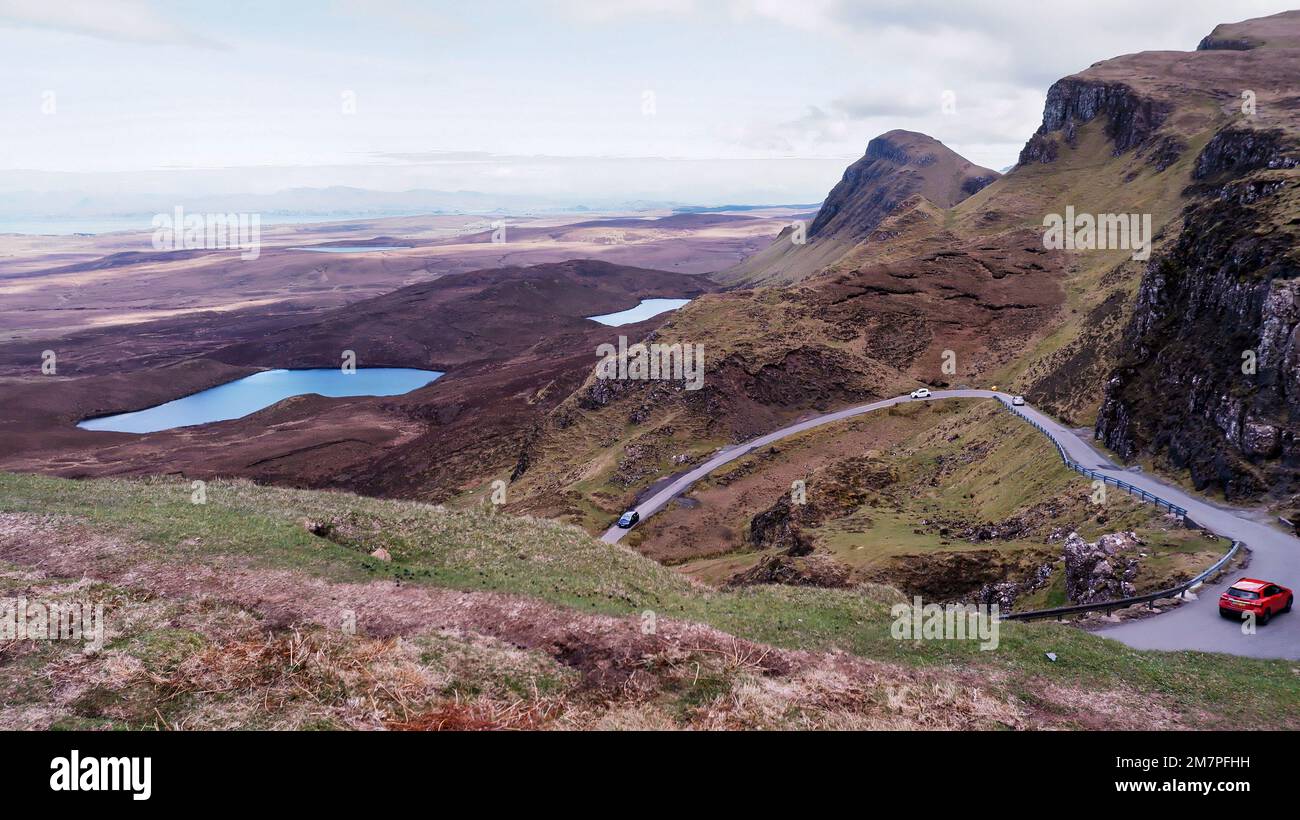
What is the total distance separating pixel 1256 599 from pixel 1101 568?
5194mm

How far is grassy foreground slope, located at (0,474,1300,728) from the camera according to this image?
Result: 44.8 ft

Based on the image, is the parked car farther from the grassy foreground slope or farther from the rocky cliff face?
the rocky cliff face

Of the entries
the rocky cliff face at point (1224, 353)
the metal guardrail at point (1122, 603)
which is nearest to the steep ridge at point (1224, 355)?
the rocky cliff face at point (1224, 353)

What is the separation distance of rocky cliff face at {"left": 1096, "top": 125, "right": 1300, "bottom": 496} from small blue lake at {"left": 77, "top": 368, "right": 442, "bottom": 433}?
443ft

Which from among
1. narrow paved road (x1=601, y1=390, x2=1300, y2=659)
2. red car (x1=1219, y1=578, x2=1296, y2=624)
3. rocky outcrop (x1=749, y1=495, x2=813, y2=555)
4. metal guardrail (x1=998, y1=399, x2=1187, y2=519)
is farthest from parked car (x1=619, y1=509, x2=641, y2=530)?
red car (x1=1219, y1=578, x2=1296, y2=624)

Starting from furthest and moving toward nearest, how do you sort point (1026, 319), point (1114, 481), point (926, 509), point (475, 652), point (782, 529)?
point (1026, 319) < point (782, 529) < point (926, 509) < point (1114, 481) < point (475, 652)

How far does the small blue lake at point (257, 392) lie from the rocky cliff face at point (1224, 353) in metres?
135

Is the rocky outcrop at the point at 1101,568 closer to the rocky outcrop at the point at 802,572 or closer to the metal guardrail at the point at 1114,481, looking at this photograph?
the metal guardrail at the point at 1114,481

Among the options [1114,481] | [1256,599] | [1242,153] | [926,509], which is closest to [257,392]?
[926,509]

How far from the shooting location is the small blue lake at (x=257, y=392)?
419ft

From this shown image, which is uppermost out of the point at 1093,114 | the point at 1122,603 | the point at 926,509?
the point at 1093,114

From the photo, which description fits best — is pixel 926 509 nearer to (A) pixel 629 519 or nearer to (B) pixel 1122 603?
(B) pixel 1122 603

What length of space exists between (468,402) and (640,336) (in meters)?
45.4

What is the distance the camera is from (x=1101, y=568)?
26.5m
